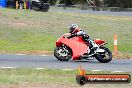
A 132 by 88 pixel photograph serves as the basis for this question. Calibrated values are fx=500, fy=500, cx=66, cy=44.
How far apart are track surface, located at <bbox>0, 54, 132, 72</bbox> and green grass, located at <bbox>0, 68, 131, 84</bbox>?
1514 millimetres

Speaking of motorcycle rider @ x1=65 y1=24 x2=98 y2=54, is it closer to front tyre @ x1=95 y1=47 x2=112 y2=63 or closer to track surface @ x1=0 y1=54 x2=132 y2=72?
front tyre @ x1=95 y1=47 x2=112 y2=63

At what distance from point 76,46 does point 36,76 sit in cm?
554

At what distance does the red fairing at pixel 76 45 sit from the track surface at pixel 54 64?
344mm

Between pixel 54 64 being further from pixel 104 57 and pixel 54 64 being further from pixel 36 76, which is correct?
pixel 36 76

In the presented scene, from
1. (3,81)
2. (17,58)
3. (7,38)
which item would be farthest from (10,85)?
(7,38)

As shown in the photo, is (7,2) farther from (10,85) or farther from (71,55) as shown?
(10,85)

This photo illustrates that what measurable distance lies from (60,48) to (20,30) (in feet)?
47.8

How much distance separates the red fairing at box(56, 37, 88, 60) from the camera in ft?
64.2

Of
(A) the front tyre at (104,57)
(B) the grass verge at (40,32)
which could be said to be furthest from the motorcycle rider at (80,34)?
(B) the grass verge at (40,32)

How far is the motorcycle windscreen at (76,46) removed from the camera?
19578 mm

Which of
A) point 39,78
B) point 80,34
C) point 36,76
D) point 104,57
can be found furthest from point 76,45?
point 39,78

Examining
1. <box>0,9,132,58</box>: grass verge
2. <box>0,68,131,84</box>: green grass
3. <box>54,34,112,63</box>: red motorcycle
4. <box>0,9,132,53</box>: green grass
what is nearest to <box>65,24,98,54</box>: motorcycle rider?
<box>54,34,112,63</box>: red motorcycle

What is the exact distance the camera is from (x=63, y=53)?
19656 mm

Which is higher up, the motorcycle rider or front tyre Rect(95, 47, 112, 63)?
the motorcycle rider
